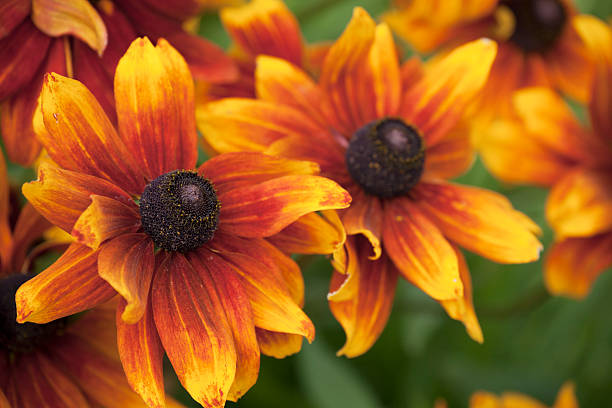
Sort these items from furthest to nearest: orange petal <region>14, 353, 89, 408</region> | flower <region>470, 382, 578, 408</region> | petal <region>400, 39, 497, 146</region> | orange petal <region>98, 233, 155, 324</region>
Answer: flower <region>470, 382, 578, 408</region> < petal <region>400, 39, 497, 146</region> < orange petal <region>14, 353, 89, 408</region> < orange petal <region>98, 233, 155, 324</region>

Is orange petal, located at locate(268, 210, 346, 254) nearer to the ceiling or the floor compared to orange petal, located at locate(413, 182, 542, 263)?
nearer to the ceiling

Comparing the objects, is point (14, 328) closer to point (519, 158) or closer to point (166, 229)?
point (166, 229)

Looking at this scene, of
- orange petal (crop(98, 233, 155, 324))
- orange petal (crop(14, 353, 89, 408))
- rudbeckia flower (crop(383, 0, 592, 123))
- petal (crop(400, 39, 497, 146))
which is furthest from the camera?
rudbeckia flower (crop(383, 0, 592, 123))

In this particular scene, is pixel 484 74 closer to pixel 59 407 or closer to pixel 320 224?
pixel 320 224

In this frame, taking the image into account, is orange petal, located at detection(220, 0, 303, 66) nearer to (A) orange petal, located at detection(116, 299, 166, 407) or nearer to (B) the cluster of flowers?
(B) the cluster of flowers

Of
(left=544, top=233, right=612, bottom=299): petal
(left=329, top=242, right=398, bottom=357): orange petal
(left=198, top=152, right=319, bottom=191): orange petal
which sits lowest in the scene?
(left=544, top=233, right=612, bottom=299): petal

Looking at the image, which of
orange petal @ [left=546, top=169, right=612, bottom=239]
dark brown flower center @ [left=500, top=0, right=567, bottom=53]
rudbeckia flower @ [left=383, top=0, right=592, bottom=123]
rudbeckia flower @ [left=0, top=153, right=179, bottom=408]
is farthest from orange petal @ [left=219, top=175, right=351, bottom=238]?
dark brown flower center @ [left=500, top=0, right=567, bottom=53]

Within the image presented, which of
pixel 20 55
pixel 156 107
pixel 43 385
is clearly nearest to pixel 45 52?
pixel 20 55

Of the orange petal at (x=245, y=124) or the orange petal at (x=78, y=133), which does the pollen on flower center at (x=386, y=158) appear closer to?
the orange petal at (x=245, y=124)
